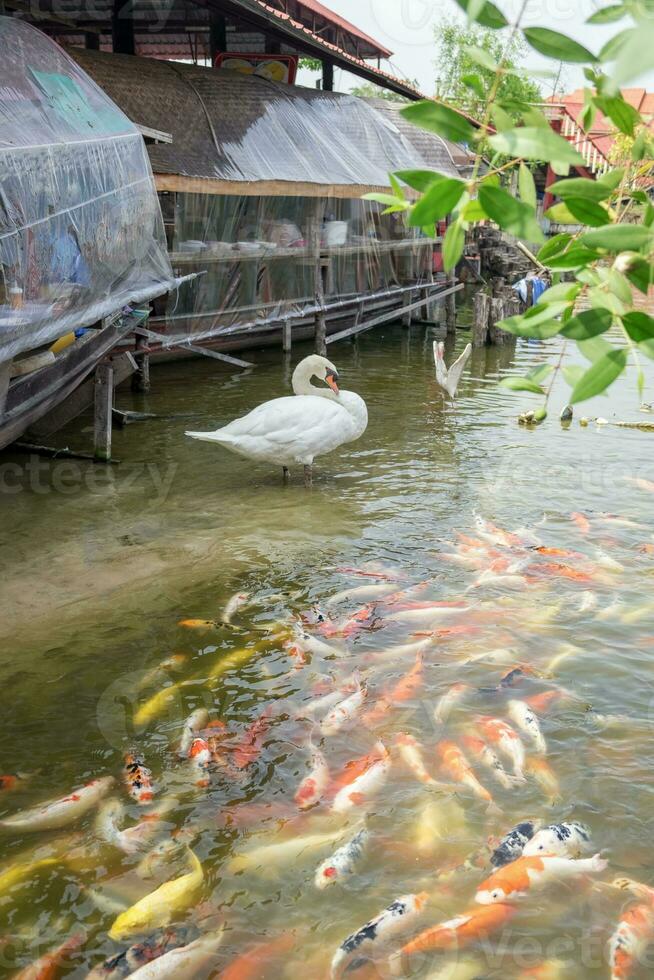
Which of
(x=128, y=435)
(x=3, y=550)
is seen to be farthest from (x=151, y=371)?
(x=3, y=550)

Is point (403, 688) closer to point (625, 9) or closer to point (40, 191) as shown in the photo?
point (40, 191)

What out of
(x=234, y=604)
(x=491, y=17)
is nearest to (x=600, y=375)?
(x=491, y=17)

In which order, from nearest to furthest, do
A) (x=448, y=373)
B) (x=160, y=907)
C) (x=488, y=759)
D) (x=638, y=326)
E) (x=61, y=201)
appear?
1. (x=638, y=326)
2. (x=160, y=907)
3. (x=488, y=759)
4. (x=61, y=201)
5. (x=448, y=373)

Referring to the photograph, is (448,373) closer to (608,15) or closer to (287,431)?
(287,431)

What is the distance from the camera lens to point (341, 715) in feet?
17.4

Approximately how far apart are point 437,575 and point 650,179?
18.2ft

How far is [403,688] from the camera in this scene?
18.5 ft

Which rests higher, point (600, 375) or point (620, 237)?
point (620, 237)

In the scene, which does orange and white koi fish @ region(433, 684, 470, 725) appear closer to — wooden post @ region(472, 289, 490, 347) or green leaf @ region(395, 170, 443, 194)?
green leaf @ region(395, 170, 443, 194)

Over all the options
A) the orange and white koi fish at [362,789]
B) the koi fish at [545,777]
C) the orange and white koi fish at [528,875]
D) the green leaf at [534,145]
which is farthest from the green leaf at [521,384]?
the koi fish at [545,777]

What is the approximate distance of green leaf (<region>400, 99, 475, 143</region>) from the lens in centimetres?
125

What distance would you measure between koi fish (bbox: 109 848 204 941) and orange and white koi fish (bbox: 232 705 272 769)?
88 centimetres

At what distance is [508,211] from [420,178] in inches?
5.7

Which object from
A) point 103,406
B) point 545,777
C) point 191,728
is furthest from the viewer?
point 103,406
